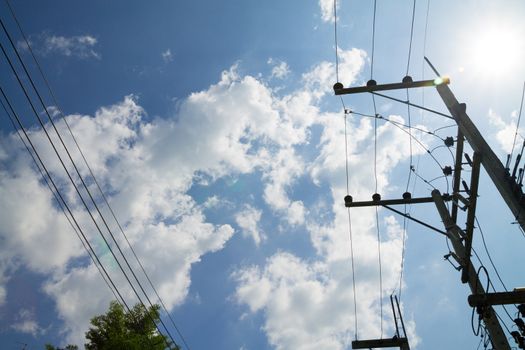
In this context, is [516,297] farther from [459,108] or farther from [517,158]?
[459,108]

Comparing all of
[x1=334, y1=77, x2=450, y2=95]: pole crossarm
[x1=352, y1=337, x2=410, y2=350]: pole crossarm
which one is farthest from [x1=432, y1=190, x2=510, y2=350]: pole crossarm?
[x1=352, y1=337, x2=410, y2=350]: pole crossarm

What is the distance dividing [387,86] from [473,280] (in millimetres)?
4576

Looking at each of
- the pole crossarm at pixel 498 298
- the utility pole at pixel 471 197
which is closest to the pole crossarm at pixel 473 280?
the utility pole at pixel 471 197

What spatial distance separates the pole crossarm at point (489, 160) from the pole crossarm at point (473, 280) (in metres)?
2.06

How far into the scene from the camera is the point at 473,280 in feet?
22.7

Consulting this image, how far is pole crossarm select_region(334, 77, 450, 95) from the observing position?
6.75 metres

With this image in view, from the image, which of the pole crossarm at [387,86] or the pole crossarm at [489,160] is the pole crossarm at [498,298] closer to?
the pole crossarm at [489,160]

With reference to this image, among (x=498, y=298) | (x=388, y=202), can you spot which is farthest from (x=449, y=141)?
(x=498, y=298)

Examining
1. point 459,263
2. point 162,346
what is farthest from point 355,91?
point 162,346

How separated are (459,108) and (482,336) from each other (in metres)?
5.11

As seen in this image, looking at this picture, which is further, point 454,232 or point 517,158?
point 454,232

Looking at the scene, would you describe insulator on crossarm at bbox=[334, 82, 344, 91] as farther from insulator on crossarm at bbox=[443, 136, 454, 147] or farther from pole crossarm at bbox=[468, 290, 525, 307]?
pole crossarm at bbox=[468, 290, 525, 307]

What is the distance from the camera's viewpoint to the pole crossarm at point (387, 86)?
675 centimetres

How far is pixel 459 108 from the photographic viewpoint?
20.5 feet
